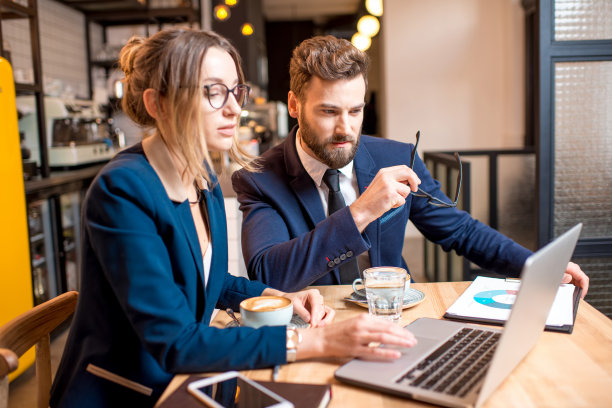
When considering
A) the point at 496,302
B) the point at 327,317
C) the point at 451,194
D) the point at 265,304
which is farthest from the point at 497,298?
the point at 451,194

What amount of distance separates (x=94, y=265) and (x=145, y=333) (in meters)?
0.21

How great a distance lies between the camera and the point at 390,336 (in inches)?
36.9

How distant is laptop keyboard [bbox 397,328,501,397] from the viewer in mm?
845

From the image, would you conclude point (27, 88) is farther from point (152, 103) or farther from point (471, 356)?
point (471, 356)

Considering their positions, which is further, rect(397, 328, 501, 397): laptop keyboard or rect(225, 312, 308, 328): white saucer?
rect(225, 312, 308, 328): white saucer

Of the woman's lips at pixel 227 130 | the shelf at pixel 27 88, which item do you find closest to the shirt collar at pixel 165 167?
the woman's lips at pixel 227 130

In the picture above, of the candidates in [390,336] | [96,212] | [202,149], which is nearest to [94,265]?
[96,212]

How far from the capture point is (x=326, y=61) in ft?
5.35

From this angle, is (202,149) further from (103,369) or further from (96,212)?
(103,369)

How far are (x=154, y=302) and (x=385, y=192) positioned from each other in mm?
662

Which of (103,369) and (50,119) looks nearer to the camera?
(103,369)

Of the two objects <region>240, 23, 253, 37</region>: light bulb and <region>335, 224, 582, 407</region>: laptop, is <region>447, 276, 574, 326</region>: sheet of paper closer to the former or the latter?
<region>335, 224, 582, 407</region>: laptop

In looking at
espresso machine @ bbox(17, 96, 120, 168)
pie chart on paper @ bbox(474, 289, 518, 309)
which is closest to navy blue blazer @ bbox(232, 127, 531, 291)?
pie chart on paper @ bbox(474, 289, 518, 309)

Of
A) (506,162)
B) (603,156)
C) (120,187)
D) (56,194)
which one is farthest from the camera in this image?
(506,162)
